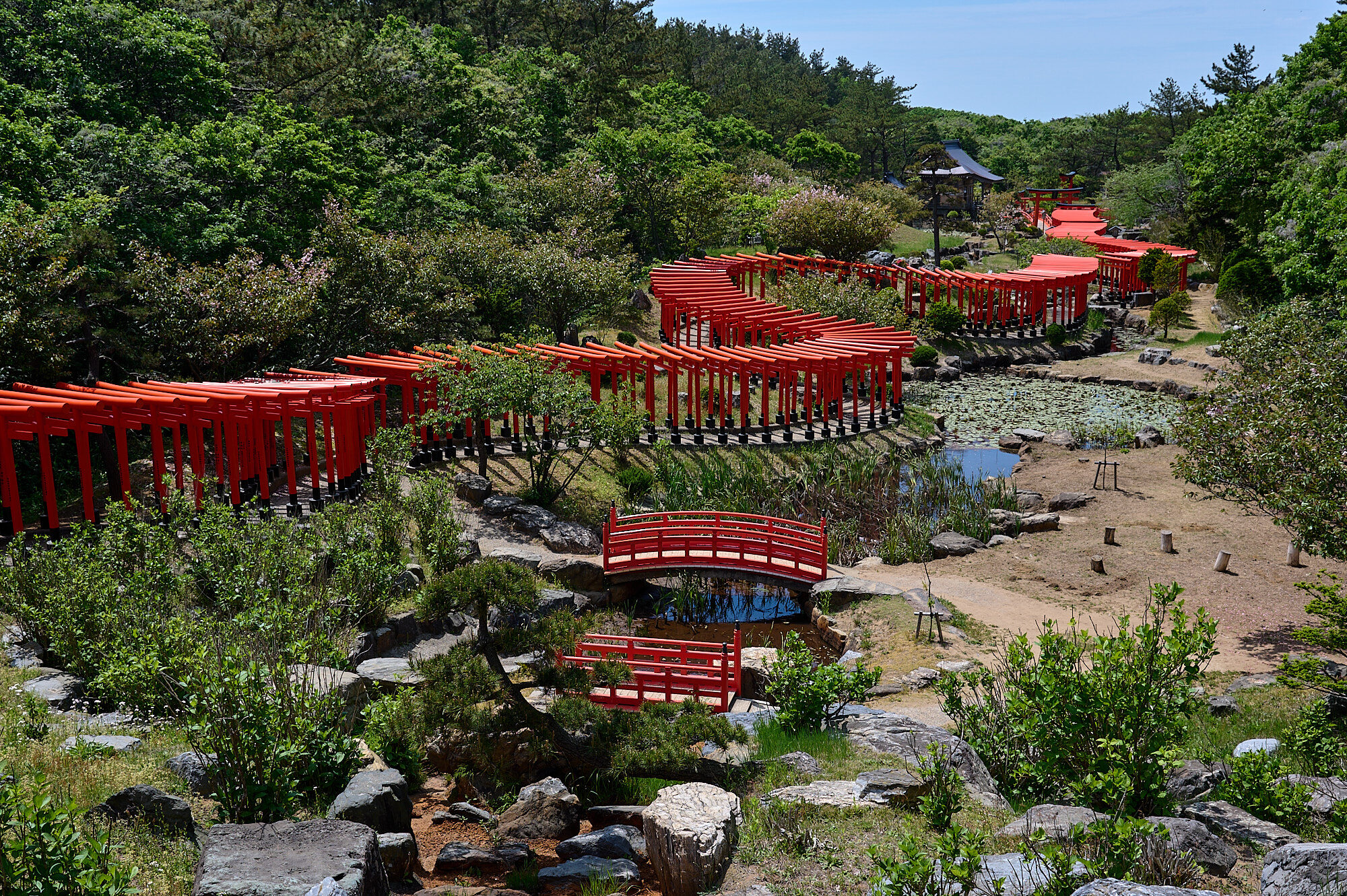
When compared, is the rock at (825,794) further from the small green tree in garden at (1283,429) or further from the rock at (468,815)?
the small green tree in garden at (1283,429)

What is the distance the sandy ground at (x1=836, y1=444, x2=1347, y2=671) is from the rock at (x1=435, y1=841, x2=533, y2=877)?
9.96m

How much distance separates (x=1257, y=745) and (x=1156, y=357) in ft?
96.7

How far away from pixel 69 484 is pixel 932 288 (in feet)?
→ 109

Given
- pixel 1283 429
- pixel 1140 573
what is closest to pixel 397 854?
pixel 1283 429

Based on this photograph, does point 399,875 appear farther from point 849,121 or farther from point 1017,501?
point 849,121

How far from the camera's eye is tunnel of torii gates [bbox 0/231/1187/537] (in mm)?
17344

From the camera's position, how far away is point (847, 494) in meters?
24.4

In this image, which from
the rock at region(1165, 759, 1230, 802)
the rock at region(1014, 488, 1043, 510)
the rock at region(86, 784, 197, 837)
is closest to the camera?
the rock at region(86, 784, 197, 837)

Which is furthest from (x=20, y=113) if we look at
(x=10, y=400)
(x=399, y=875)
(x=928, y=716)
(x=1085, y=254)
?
(x=1085, y=254)

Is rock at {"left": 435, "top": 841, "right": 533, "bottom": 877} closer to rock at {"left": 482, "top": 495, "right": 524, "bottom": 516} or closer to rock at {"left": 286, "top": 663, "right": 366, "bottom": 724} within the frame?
rock at {"left": 286, "top": 663, "right": 366, "bottom": 724}

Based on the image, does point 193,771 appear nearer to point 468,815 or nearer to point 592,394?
point 468,815

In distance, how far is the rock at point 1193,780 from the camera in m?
10.5

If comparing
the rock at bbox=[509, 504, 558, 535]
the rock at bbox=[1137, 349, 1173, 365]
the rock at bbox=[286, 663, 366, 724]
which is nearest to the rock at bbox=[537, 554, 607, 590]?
the rock at bbox=[509, 504, 558, 535]

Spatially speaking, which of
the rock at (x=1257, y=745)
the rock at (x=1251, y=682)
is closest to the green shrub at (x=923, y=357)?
the rock at (x=1251, y=682)
